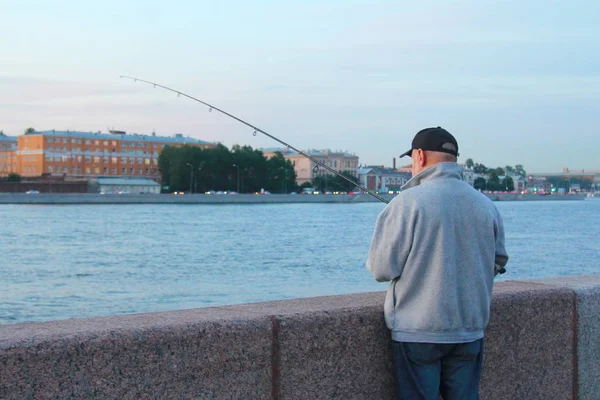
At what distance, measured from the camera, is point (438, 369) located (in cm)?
311

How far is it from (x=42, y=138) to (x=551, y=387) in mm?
131084

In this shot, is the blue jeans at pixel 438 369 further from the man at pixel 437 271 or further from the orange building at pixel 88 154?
the orange building at pixel 88 154

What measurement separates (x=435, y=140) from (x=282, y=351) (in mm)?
976

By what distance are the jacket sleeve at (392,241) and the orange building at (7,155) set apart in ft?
463

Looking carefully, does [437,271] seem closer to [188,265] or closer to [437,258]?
[437,258]

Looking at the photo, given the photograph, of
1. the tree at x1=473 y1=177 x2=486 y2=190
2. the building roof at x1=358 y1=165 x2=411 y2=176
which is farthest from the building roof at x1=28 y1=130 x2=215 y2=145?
the tree at x1=473 y1=177 x2=486 y2=190

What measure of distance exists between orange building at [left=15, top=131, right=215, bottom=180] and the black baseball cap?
5049 inches

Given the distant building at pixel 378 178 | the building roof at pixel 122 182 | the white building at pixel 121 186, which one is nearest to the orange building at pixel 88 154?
the building roof at pixel 122 182

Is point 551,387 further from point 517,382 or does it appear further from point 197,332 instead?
point 197,332

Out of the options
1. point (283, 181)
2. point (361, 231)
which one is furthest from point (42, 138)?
point (361, 231)

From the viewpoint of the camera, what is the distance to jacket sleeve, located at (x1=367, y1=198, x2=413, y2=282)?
301cm

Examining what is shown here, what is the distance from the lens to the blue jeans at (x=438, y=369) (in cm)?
307

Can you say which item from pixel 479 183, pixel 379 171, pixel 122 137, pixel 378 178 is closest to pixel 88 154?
pixel 122 137

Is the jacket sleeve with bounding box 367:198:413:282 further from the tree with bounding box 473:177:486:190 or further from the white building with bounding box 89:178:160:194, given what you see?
the tree with bounding box 473:177:486:190
